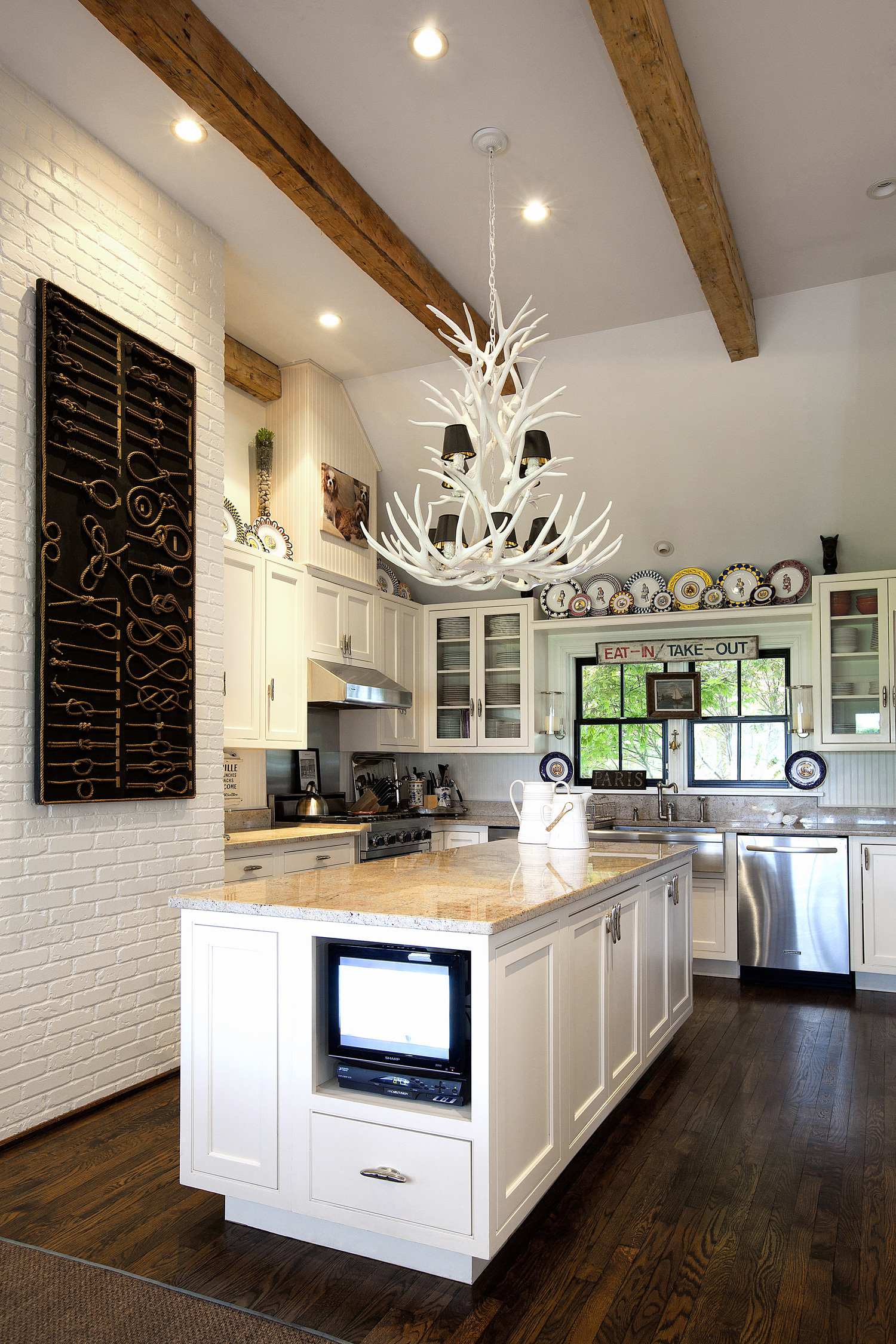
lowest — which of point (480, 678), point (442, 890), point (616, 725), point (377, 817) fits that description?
point (377, 817)

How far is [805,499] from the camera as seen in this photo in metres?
5.59

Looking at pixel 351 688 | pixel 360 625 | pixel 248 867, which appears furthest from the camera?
pixel 360 625

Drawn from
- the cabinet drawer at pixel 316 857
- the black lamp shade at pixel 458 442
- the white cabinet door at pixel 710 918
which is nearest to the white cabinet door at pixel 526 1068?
the black lamp shade at pixel 458 442

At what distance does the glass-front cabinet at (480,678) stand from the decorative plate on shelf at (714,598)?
47.0 inches

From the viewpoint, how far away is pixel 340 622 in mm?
5516

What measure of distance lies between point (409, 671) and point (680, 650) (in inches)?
74.0

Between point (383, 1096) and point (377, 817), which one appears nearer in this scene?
point (383, 1096)

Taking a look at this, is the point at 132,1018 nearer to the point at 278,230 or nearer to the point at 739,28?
the point at 278,230

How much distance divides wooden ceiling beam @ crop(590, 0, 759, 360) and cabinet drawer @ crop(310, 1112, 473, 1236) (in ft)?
9.91

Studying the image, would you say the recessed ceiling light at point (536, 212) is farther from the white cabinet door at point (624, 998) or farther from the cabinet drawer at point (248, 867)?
the cabinet drawer at point (248, 867)

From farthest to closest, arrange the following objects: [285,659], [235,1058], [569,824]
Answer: [285,659] < [569,824] < [235,1058]

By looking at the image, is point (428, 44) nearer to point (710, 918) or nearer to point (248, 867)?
point (248, 867)

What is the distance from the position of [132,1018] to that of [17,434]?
2.17m

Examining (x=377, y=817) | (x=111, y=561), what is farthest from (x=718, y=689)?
(x=111, y=561)
